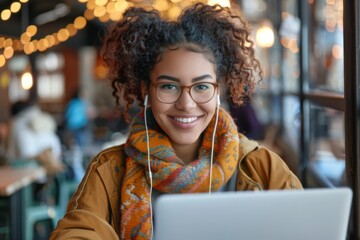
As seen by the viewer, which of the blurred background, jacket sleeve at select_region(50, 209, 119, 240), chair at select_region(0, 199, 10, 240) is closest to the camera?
jacket sleeve at select_region(50, 209, 119, 240)

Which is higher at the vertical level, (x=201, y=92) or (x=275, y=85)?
(x=201, y=92)

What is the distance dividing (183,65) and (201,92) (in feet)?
0.31

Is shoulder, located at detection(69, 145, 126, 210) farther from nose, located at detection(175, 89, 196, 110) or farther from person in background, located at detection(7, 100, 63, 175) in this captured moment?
person in background, located at detection(7, 100, 63, 175)

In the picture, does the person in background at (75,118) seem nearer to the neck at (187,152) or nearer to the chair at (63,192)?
the chair at (63,192)

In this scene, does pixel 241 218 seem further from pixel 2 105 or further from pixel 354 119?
pixel 2 105

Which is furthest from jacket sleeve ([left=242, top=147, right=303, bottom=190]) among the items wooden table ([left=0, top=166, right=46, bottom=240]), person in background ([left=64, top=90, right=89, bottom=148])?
person in background ([left=64, top=90, right=89, bottom=148])

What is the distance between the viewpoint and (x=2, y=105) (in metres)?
13.1

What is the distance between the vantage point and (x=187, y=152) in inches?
76.3

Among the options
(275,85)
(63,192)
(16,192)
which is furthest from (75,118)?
(16,192)

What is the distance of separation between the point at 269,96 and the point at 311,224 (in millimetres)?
10214

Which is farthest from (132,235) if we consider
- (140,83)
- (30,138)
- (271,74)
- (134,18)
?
(271,74)

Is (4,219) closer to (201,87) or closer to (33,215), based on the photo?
(33,215)

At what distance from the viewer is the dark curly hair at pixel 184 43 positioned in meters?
1.89

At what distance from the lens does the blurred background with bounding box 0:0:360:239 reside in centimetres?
267
